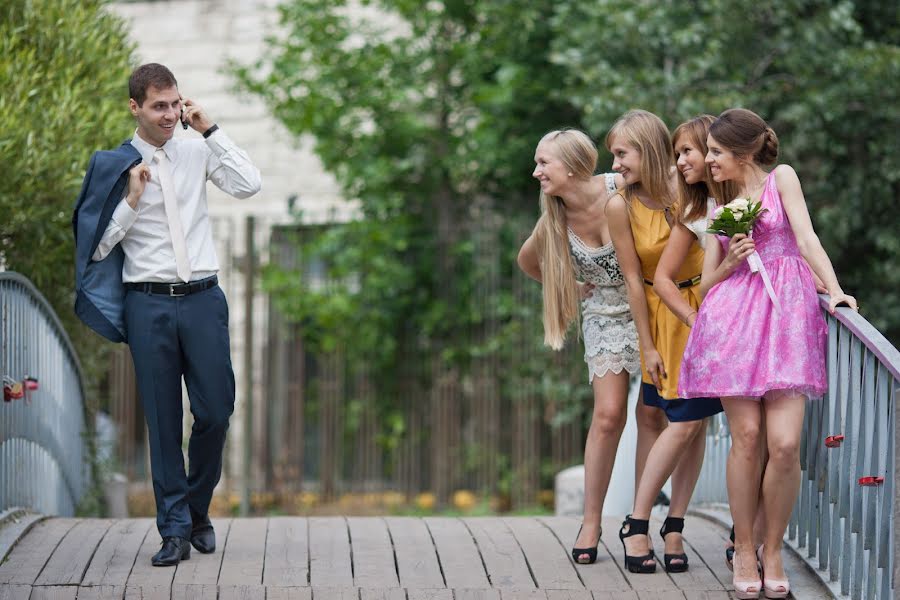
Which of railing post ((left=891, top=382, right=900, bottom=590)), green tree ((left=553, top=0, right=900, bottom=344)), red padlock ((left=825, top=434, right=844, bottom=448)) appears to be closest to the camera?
railing post ((left=891, top=382, right=900, bottom=590))

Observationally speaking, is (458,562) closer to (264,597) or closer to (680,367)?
(264,597)

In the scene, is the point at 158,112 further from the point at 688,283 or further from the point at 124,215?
the point at 688,283

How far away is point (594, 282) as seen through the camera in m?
4.85

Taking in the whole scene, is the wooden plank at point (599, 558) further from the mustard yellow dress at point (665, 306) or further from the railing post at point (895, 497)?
the railing post at point (895, 497)

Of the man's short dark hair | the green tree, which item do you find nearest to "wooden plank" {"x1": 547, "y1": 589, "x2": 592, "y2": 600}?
the man's short dark hair

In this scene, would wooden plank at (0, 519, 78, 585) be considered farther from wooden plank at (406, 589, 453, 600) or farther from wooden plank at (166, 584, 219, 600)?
wooden plank at (406, 589, 453, 600)

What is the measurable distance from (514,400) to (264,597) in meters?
5.36

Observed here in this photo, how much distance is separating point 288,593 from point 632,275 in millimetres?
1609

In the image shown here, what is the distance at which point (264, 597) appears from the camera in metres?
4.34

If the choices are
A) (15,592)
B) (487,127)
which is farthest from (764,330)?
(487,127)

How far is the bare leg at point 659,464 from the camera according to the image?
4586 millimetres

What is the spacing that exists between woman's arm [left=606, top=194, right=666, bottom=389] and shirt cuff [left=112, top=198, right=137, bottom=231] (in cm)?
168

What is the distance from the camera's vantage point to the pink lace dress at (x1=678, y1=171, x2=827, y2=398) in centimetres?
417

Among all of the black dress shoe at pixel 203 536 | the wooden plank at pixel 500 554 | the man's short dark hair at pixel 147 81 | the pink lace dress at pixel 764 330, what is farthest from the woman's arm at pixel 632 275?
the black dress shoe at pixel 203 536
